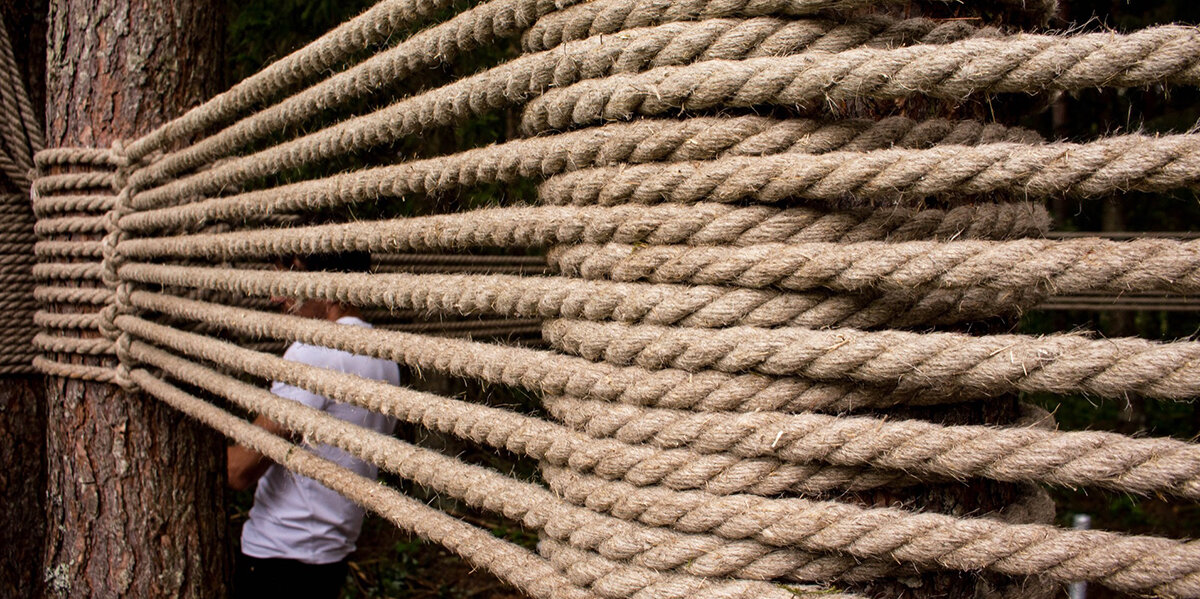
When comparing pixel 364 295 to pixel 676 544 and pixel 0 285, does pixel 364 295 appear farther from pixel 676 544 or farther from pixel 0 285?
pixel 0 285

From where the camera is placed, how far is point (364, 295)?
106cm

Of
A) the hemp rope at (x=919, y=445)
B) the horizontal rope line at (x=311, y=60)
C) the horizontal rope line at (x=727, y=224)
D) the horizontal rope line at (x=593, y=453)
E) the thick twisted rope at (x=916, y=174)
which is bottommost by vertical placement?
the horizontal rope line at (x=593, y=453)

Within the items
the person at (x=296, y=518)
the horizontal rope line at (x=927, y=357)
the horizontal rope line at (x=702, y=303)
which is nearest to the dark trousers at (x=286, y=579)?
the person at (x=296, y=518)

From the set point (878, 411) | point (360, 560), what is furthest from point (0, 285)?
point (360, 560)

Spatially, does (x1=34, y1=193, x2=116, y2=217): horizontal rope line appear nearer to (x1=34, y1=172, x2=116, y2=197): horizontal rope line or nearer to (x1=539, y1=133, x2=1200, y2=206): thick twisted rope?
(x1=34, y1=172, x2=116, y2=197): horizontal rope line

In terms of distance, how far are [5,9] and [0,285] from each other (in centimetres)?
82

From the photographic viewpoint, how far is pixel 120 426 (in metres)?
1.68

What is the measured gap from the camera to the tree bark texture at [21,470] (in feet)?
6.26

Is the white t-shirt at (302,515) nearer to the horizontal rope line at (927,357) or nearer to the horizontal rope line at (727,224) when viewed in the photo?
the horizontal rope line at (727,224)

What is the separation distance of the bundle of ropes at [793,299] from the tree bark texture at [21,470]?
1.54 m

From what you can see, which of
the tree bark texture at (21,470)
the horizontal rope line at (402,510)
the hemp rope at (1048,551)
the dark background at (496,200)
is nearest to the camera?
the hemp rope at (1048,551)

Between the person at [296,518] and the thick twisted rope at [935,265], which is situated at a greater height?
the thick twisted rope at [935,265]

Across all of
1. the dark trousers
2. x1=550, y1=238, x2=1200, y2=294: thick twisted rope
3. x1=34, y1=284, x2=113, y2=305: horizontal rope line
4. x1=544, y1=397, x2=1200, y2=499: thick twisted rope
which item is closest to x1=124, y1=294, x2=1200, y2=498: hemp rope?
x1=544, y1=397, x2=1200, y2=499: thick twisted rope

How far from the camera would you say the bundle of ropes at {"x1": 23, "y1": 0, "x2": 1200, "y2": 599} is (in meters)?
0.58
